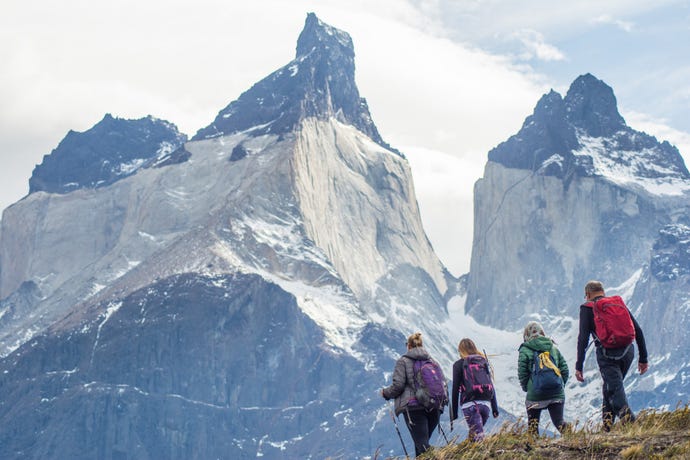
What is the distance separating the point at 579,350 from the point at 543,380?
34.5 inches

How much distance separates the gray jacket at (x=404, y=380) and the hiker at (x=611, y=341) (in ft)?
9.64

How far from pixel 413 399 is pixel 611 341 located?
3699mm

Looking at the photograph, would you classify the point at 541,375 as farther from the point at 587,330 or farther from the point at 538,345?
the point at 587,330

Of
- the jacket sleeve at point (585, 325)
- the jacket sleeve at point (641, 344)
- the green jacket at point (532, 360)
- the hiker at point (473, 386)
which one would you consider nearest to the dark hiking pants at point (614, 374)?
the jacket sleeve at point (641, 344)

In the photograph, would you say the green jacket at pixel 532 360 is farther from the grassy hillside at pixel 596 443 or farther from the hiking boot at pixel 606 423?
the hiking boot at pixel 606 423

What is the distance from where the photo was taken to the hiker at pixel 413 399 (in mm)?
23078

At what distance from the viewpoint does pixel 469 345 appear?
23.5m

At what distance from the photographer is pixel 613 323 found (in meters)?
22.9

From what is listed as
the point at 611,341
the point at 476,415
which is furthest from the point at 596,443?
the point at 476,415

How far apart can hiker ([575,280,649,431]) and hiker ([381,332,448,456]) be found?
273cm

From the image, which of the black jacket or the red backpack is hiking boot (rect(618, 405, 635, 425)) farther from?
the red backpack

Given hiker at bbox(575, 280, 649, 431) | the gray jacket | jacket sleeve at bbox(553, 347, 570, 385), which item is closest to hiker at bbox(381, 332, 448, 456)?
the gray jacket

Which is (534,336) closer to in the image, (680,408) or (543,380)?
(543,380)

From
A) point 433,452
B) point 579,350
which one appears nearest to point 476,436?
point 433,452
